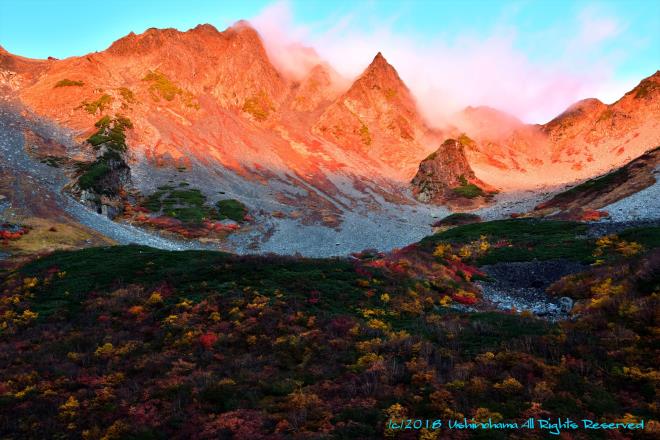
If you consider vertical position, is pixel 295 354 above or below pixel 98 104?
below

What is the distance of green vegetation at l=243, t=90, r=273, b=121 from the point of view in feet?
606

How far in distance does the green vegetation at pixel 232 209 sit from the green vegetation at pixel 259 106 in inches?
3843

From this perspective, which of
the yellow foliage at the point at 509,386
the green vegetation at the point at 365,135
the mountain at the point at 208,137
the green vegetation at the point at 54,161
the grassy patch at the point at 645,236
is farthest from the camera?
the green vegetation at the point at 365,135

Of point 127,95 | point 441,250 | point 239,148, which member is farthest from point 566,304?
point 127,95

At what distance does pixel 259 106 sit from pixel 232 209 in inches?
4417

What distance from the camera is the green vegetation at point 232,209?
281 feet

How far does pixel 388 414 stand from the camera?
1213 cm

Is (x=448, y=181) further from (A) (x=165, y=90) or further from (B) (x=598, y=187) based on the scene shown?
(A) (x=165, y=90)

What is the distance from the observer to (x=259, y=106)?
622 ft

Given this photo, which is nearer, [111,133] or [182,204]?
[182,204]

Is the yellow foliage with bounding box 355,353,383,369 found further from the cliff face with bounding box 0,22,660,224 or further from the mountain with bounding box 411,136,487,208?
the mountain with bounding box 411,136,487,208

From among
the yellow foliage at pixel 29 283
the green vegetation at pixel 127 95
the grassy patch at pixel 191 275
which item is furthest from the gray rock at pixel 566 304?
the green vegetation at pixel 127 95

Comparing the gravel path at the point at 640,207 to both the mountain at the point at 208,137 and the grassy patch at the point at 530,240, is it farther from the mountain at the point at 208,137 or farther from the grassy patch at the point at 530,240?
the mountain at the point at 208,137

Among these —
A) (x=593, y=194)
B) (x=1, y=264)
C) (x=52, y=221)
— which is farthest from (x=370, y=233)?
(x=1, y=264)
